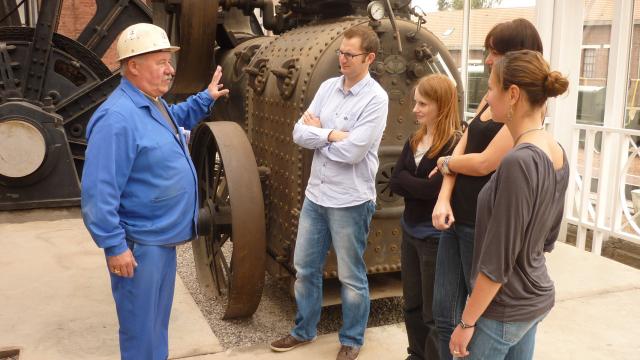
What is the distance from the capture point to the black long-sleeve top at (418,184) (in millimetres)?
2652

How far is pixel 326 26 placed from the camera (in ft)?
13.1

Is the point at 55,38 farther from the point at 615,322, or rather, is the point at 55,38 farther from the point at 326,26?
the point at 615,322

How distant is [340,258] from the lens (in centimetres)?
321

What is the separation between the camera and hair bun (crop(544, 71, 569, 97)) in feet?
5.55

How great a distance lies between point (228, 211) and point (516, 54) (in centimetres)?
259

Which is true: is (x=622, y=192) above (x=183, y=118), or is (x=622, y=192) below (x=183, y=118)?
below

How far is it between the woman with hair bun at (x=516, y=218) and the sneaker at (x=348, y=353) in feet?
5.02

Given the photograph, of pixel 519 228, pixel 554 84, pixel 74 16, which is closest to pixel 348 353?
pixel 519 228

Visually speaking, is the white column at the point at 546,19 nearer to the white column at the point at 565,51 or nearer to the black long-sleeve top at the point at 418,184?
the white column at the point at 565,51

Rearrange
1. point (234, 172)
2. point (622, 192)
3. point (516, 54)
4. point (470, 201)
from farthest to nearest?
point (622, 192)
point (234, 172)
point (470, 201)
point (516, 54)

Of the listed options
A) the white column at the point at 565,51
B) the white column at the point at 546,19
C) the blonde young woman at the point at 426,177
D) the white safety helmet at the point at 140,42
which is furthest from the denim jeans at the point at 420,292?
the white column at the point at 546,19

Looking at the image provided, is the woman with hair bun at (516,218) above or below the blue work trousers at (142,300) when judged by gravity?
above

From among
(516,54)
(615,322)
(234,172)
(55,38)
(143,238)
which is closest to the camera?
(516,54)

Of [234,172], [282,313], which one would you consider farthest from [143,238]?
[282,313]
